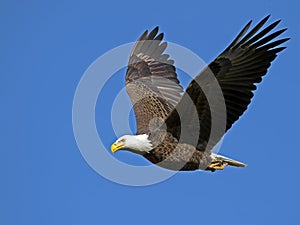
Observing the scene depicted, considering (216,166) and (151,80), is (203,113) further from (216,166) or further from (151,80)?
(151,80)

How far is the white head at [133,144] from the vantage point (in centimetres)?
1215

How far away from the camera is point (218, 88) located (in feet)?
38.2

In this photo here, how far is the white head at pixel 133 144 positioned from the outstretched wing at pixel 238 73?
451mm

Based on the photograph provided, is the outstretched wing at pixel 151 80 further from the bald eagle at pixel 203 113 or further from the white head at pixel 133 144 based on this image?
the white head at pixel 133 144

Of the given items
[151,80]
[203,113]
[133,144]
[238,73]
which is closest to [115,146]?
[133,144]

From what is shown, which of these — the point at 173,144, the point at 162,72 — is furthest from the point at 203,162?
the point at 162,72

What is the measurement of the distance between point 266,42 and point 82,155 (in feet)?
11.5

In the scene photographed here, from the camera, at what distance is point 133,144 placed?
1216cm

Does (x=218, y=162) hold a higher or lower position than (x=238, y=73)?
lower

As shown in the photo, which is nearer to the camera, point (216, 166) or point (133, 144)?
point (133, 144)

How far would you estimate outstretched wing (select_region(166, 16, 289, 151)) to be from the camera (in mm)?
11555

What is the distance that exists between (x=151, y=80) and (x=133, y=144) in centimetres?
256

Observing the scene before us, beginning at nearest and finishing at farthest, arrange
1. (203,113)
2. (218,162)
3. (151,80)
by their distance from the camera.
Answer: (203,113) < (218,162) < (151,80)

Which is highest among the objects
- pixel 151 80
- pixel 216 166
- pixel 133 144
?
pixel 151 80
